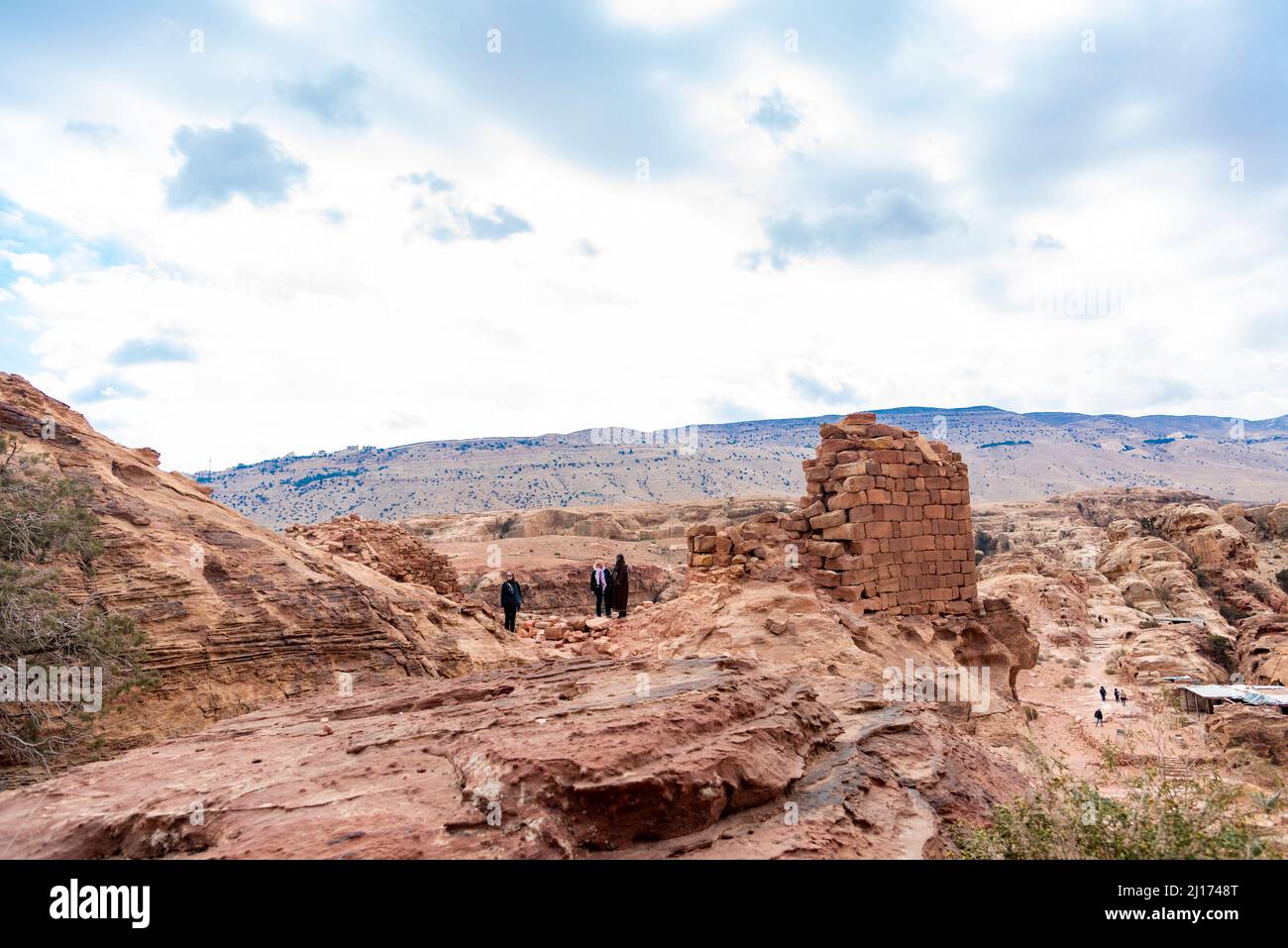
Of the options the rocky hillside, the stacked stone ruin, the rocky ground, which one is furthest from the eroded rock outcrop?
the stacked stone ruin

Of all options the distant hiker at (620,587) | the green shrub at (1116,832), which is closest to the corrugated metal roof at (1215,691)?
the distant hiker at (620,587)

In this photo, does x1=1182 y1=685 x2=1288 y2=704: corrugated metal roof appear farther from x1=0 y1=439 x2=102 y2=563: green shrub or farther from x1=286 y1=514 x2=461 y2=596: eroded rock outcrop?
x1=0 y1=439 x2=102 y2=563: green shrub

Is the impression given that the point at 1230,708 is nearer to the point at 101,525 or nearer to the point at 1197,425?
the point at 101,525

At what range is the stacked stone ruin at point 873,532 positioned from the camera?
10305 millimetres

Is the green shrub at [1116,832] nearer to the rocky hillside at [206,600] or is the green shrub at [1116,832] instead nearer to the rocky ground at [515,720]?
the rocky ground at [515,720]

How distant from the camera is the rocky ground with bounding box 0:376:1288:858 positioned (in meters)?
3.15

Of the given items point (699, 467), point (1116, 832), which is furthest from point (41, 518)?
point (699, 467)

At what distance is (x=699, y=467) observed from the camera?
339ft

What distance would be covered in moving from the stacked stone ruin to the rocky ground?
0.31 meters

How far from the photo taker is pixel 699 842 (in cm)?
310

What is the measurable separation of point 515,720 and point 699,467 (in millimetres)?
99549

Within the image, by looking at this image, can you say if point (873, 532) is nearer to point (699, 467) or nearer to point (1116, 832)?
point (1116, 832)
